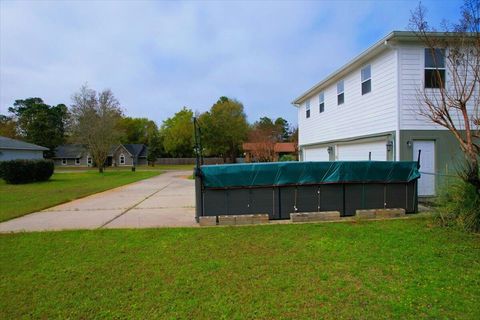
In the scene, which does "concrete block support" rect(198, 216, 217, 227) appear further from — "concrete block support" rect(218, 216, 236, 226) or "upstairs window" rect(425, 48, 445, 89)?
"upstairs window" rect(425, 48, 445, 89)

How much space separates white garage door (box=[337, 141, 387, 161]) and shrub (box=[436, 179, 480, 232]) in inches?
131

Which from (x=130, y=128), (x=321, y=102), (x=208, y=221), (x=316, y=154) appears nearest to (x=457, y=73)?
(x=208, y=221)

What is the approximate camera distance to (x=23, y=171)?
61.8 ft

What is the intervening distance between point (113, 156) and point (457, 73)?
186ft

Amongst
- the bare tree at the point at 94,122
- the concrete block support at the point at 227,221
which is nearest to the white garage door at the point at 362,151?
the concrete block support at the point at 227,221

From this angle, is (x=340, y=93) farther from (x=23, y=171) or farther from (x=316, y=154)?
(x=23, y=171)

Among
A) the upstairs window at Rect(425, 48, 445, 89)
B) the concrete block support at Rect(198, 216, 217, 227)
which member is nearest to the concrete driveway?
the concrete block support at Rect(198, 216, 217, 227)

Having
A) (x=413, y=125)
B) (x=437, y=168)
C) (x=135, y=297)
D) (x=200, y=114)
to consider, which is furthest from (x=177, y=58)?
(x=200, y=114)

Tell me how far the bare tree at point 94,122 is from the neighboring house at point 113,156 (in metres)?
23.4

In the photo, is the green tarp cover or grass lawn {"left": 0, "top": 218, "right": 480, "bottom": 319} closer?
grass lawn {"left": 0, "top": 218, "right": 480, "bottom": 319}

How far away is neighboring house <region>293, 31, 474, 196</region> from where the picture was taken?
8.73m

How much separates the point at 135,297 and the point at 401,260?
3.63m

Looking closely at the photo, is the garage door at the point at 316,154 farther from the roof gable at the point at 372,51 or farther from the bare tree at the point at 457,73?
the bare tree at the point at 457,73

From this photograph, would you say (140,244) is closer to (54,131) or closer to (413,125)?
(413,125)
